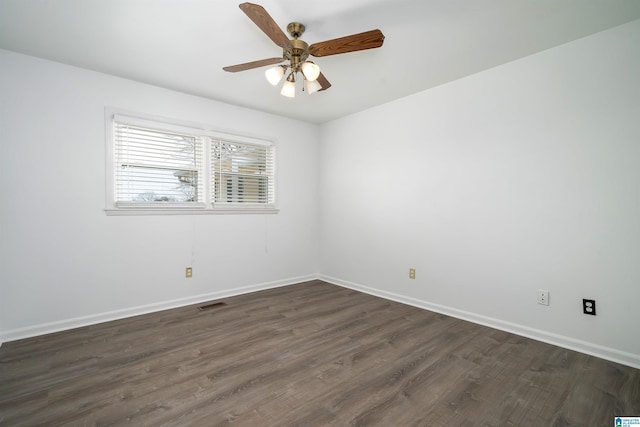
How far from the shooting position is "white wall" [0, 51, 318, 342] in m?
2.56

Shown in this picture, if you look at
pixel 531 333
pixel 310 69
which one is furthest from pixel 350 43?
pixel 531 333

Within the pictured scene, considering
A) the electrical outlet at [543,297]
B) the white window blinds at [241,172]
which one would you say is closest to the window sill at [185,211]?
the white window blinds at [241,172]

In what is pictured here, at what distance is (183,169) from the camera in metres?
3.46

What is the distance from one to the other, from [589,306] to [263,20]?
10.3ft

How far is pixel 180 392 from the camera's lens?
6.00 feet

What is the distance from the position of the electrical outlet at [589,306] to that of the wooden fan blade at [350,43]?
2522mm

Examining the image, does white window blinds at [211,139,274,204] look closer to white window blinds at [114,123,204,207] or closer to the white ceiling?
white window blinds at [114,123,204,207]

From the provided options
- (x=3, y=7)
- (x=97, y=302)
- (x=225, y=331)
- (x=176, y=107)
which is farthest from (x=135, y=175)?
(x=225, y=331)

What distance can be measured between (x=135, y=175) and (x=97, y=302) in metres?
1.32

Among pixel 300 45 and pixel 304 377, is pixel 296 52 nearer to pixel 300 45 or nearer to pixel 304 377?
A: pixel 300 45

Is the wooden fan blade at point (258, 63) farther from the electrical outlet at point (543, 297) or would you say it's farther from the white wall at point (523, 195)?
the electrical outlet at point (543, 297)

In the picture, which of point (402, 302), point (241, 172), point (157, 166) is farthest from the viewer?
point (241, 172)

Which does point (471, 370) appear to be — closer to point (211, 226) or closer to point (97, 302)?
point (211, 226)

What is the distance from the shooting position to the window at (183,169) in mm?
3070
